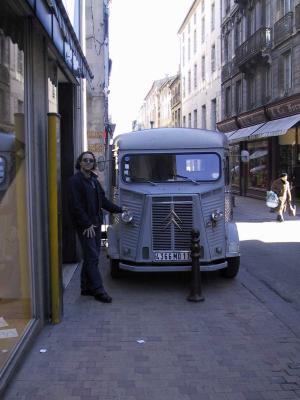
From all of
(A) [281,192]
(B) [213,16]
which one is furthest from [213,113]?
→ (A) [281,192]

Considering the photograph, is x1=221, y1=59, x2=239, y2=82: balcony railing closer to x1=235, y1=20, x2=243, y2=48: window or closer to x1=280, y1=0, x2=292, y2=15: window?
x1=235, y1=20, x2=243, y2=48: window

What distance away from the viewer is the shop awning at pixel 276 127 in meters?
21.2

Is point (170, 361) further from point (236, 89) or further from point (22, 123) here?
point (236, 89)

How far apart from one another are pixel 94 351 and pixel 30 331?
26.6 inches

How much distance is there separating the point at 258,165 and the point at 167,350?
2343 centimetres

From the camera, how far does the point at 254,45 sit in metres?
27.6

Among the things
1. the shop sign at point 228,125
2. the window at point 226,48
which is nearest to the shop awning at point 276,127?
the shop sign at point 228,125

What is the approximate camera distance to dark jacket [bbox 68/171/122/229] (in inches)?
260

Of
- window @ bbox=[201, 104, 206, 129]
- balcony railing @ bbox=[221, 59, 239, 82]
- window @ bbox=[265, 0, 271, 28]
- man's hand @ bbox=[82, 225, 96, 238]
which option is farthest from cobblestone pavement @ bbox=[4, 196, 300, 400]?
window @ bbox=[201, 104, 206, 129]

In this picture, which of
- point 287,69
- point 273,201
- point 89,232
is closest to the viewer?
point 89,232

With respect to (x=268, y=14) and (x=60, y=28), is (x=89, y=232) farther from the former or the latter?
(x=268, y=14)

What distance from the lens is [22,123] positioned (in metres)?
5.04

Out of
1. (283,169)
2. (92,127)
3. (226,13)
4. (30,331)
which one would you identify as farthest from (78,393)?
(226,13)

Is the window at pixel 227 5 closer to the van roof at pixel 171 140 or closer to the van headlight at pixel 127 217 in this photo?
the van roof at pixel 171 140
